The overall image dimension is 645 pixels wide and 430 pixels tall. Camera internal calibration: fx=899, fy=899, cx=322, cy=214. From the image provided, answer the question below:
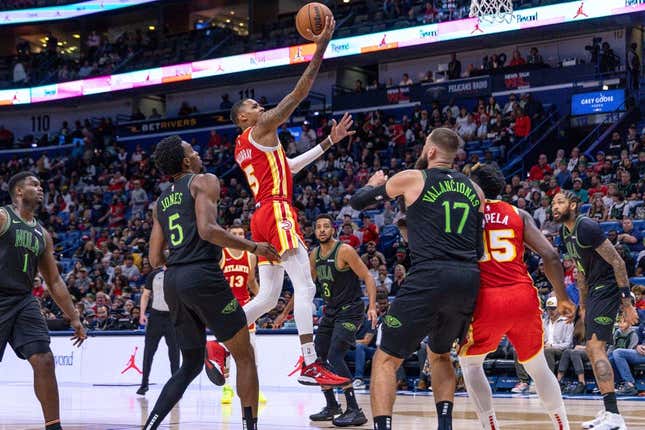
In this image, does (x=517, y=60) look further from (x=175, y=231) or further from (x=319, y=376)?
(x=175, y=231)

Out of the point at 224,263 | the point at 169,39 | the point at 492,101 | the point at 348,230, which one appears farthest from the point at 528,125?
the point at 169,39

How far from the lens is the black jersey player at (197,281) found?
639 centimetres

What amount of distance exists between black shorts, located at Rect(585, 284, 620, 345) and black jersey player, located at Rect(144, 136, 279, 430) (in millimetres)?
3503

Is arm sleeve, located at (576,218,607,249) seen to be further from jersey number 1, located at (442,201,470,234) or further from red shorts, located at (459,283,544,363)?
jersey number 1, located at (442,201,470,234)

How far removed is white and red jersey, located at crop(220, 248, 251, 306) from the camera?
36.3 feet

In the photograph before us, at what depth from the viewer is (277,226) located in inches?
309

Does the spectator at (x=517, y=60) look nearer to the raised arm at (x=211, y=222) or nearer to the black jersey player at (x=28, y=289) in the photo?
the black jersey player at (x=28, y=289)

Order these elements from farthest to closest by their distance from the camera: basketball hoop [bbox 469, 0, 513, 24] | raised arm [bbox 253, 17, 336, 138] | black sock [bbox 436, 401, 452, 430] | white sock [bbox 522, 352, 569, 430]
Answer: basketball hoop [bbox 469, 0, 513, 24]
raised arm [bbox 253, 17, 336, 138]
white sock [bbox 522, 352, 569, 430]
black sock [bbox 436, 401, 452, 430]

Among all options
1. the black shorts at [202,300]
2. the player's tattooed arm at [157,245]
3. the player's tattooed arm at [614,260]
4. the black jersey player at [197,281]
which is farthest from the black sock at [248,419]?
the player's tattooed arm at [614,260]

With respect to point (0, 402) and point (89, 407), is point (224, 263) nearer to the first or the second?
point (89, 407)

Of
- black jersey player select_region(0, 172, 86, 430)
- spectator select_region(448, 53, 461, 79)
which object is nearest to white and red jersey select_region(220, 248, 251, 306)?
black jersey player select_region(0, 172, 86, 430)

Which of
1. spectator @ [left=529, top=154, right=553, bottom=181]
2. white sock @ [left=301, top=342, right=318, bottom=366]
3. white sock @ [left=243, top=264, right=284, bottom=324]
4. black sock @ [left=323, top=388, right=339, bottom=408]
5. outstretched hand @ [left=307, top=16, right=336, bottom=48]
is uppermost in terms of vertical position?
outstretched hand @ [left=307, top=16, right=336, bottom=48]

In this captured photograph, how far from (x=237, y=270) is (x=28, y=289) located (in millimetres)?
4131

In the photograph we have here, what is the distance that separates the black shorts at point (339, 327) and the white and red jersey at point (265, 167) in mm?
1923
